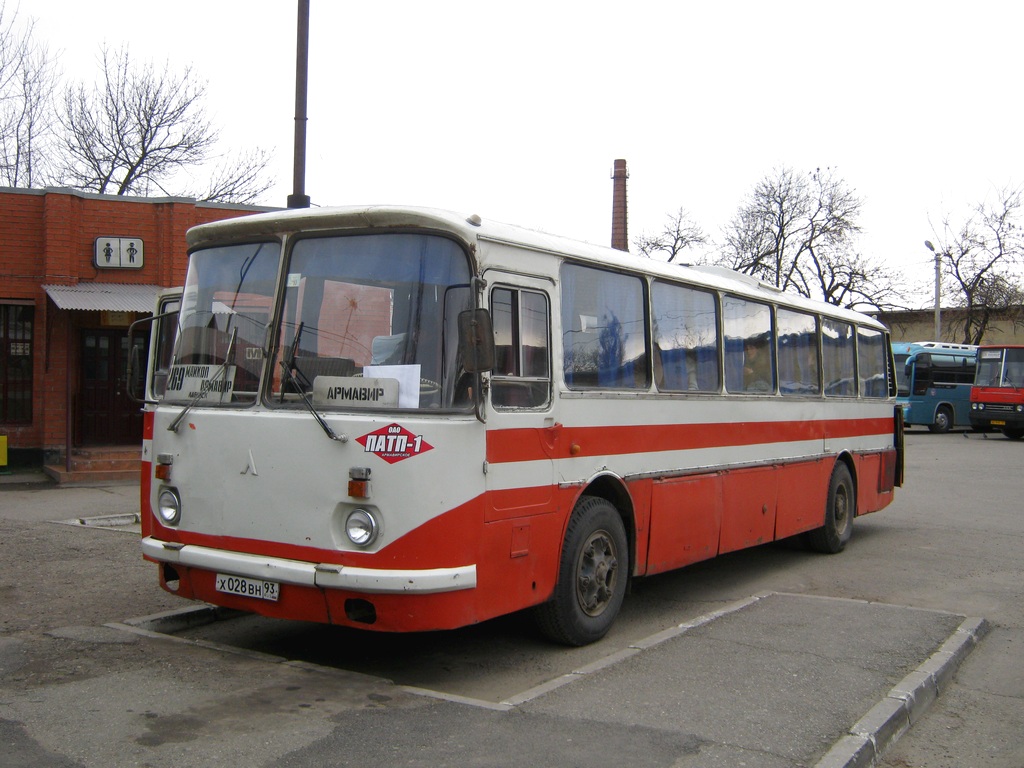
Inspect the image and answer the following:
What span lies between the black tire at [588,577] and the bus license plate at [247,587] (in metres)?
1.76

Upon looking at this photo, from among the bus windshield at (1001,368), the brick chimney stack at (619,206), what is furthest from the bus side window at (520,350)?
the bus windshield at (1001,368)

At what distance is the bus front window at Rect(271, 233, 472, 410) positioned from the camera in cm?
558

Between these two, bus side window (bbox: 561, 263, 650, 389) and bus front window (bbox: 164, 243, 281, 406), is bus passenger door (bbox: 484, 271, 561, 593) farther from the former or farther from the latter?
bus front window (bbox: 164, 243, 281, 406)

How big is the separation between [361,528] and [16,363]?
13916 mm

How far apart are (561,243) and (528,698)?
2942mm

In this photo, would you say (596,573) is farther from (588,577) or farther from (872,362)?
(872,362)

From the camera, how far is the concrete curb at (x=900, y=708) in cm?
484

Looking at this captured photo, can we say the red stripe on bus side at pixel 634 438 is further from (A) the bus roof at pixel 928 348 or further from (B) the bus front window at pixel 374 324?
(A) the bus roof at pixel 928 348

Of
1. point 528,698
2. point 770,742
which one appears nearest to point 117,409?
point 528,698

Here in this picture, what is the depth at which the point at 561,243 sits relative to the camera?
6.73 meters

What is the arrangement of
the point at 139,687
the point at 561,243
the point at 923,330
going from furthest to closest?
1. the point at 923,330
2. the point at 561,243
3. the point at 139,687

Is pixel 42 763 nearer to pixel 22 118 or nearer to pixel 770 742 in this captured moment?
pixel 770 742

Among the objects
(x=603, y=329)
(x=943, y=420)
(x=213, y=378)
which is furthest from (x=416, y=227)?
(x=943, y=420)

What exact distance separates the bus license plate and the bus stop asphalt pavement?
489 mm
